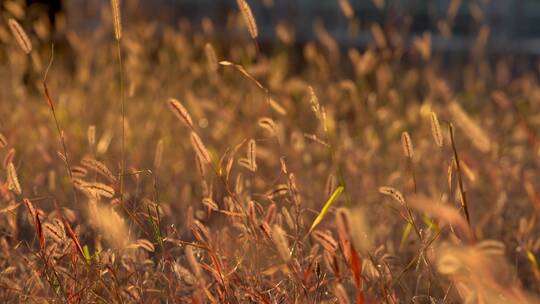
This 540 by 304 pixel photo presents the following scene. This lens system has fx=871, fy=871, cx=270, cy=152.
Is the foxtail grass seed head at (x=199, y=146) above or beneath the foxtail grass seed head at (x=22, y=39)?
beneath

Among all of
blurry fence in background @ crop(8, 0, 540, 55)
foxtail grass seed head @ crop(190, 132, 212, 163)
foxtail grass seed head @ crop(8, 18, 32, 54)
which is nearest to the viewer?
foxtail grass seed head @ crop(190, 132, 212, 163)

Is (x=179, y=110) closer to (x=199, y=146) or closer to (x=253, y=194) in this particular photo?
(x=199, y=146)

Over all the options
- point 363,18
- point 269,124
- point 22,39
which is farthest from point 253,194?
point 363,18

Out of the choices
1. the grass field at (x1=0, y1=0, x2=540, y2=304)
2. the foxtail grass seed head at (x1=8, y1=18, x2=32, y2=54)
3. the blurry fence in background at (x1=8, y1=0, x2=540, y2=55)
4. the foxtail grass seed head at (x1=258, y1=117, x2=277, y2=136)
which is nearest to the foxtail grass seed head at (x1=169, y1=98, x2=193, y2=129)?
the grass field at (x1=0, y1=0, x2=540, y2=304)

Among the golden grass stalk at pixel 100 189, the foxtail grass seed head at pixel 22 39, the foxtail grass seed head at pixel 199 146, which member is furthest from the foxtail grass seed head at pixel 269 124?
the foxtail grass seed head at pixel 22 39

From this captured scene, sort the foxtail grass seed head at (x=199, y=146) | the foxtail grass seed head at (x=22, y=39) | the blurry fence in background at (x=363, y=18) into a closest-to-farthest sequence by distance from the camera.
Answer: the foxtail grass seed head at (x=199, y=146) → the foxtail grass seed head at (x=22, y=39) → the blurry fence in background at (x=363, y=18)

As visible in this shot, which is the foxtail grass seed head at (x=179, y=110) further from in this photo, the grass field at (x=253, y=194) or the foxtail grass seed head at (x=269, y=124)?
the foxtail grass seed head at (x=269, y=124)

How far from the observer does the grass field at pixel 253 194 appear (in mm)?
→ 1295

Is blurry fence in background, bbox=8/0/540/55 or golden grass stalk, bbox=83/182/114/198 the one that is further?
blurry fence in background, bbox=8/0/540/55

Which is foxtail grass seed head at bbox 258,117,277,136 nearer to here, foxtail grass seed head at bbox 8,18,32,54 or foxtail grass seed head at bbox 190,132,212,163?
foxtail grass seed head at bbox 190,132,212,163

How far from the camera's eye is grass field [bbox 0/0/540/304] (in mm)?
1295

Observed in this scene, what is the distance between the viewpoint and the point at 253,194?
4.88 feet

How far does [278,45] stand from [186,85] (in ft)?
10.4

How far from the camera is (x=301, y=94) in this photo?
4461 millimetres
